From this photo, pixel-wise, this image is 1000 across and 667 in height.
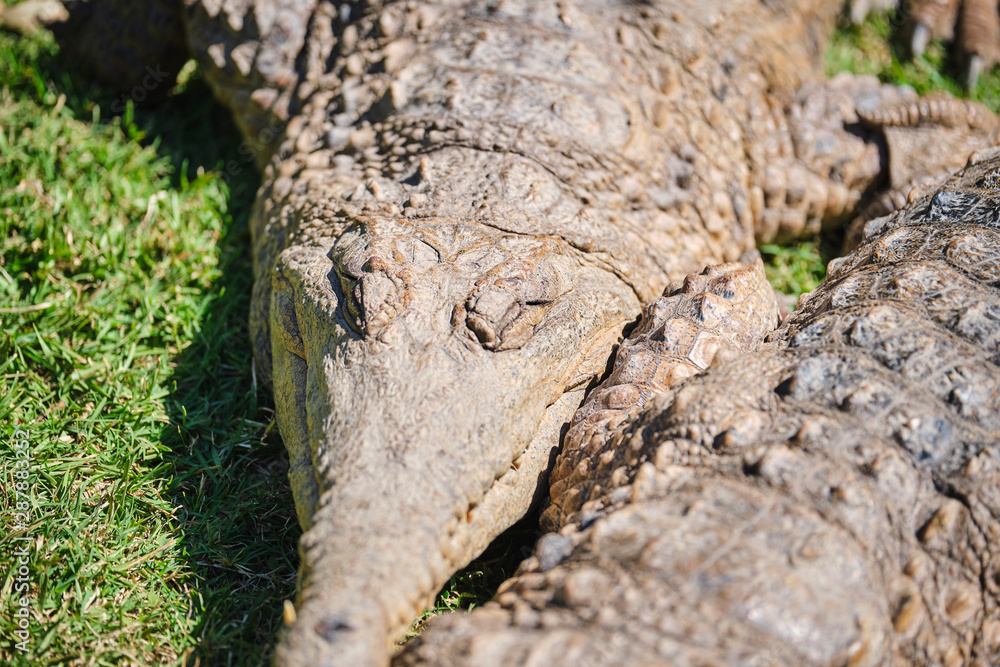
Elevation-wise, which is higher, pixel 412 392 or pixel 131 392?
pixel 412 392

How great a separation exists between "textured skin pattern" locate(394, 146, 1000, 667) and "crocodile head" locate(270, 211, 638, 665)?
24cm

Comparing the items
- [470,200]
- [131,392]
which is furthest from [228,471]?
[470,200]

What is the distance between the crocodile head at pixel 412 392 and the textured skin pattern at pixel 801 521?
236 millimetres

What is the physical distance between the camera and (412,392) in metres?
2.27

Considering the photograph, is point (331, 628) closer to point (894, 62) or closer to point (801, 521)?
point (801, 521)

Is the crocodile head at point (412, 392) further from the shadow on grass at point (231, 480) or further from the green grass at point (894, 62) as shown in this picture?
the green grass at point (894, 62)

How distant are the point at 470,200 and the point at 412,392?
3.22 feet

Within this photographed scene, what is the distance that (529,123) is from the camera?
3154 mm

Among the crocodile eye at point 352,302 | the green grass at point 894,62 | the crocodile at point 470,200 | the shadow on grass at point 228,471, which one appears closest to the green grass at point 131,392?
the shadow on grass at point 228,471

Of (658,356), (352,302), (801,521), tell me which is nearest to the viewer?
(801,521)

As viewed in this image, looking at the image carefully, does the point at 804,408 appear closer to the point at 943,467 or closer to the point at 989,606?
the point at 943,467

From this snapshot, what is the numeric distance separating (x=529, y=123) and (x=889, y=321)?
164 cm

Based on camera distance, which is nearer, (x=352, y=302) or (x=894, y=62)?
(x=352, y=302)

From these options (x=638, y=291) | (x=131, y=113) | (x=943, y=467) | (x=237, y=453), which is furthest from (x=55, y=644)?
(x=131, y=113)
